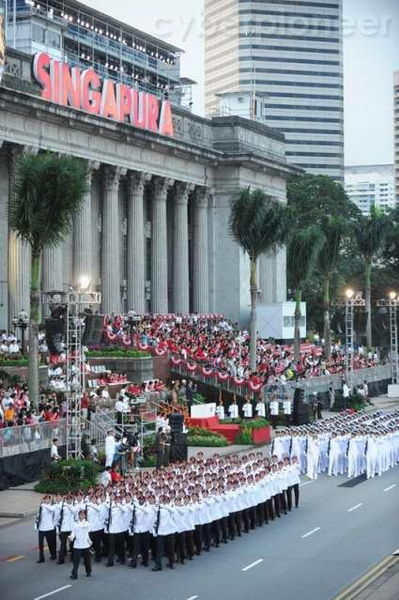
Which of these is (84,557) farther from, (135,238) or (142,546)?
(135,238)

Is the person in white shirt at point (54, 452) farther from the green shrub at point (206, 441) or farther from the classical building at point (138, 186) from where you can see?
the classical building at point (138, 186)

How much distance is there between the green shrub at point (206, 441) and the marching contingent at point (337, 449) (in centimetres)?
688

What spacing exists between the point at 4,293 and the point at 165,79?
39.3 metres

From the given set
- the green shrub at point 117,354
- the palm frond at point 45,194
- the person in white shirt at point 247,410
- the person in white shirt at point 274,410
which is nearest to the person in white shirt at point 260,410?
the person in white shirt at point 274,410

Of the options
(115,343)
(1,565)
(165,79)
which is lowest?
(1,565)

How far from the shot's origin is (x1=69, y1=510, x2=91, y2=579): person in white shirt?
24844 mm

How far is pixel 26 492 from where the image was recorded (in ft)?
121

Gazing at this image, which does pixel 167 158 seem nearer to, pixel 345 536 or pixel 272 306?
pixel 272 306

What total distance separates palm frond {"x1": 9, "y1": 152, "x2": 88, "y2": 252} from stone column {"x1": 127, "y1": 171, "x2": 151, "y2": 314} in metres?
33.6

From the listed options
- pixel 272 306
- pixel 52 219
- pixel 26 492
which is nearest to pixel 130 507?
pixel 26 492

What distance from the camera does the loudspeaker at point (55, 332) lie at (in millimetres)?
40188

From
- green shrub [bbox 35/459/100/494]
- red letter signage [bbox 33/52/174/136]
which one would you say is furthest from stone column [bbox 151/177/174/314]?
green shrub [bbox 35/459/100/494]

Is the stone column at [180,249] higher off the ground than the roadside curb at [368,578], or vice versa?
the stone column at [180,249]

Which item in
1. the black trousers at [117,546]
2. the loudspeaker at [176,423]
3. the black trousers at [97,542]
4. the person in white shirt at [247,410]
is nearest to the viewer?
the black trousers at [117,546]
